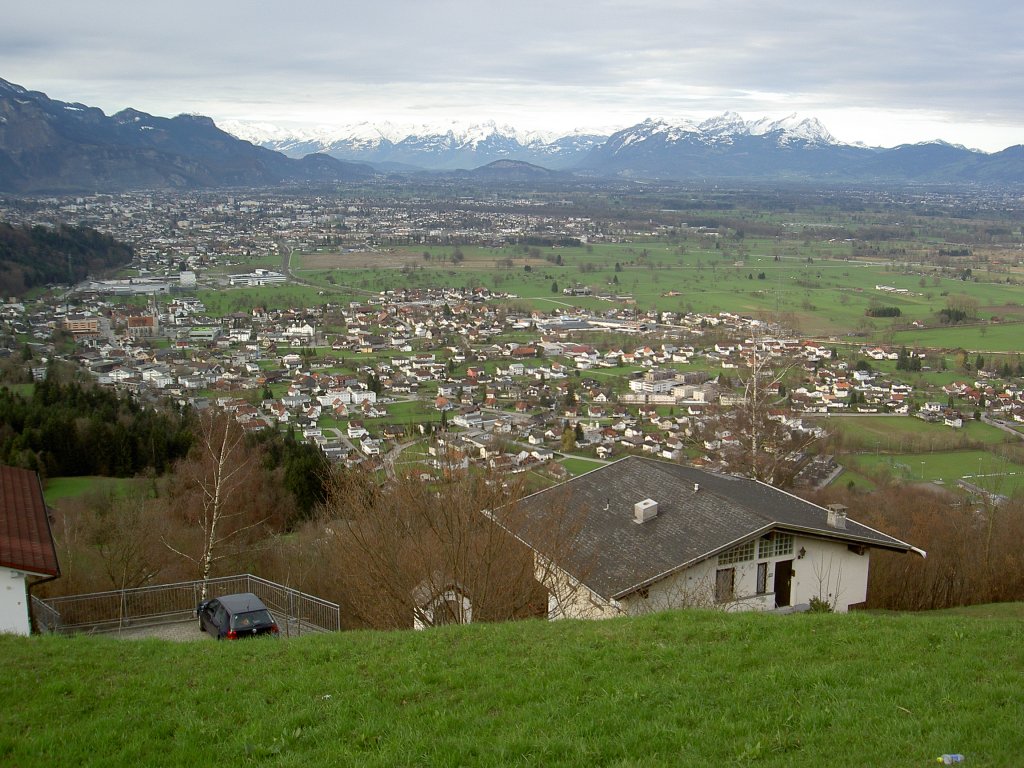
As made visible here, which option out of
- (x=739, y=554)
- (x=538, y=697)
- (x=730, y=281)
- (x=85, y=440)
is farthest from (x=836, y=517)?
(x=730, y=281)

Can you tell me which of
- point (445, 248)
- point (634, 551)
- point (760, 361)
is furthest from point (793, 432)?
point (445, 248)

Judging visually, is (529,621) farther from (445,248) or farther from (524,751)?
(445,248)

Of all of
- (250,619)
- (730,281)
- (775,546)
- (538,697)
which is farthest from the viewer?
(730,281)

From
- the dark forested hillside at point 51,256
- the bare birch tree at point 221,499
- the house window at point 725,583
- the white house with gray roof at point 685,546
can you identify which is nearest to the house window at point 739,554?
the white house with gray roof at point 685,546

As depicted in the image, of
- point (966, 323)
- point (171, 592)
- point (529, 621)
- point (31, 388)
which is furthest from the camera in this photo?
point (966, 323)

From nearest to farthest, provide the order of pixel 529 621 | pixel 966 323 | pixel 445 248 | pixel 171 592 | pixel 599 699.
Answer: pixel 599 699
pixel 529 621
pixel 171 592
pixel 966 323
pixel 445 248

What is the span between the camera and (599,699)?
6090 millimetres

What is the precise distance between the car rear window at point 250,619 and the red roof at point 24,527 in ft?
6.86

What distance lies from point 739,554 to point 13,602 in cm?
875

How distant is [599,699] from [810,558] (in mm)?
7196

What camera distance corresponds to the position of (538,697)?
623 centimetres

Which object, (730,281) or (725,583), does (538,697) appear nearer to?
(725,583)

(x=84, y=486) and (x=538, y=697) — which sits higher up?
(x=538, y=697)

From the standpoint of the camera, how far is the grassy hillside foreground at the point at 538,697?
17.5ft
